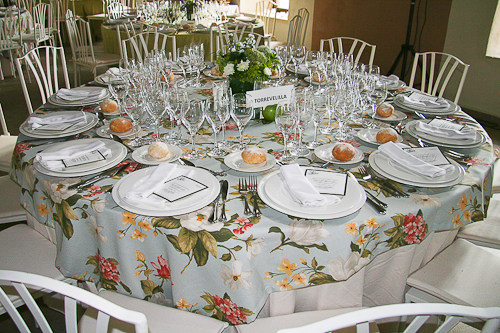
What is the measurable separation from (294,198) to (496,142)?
3566 millimetres

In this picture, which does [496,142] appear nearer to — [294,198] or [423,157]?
[423,157]

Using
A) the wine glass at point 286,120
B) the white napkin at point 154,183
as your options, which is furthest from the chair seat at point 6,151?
the wine glass at point 286,120

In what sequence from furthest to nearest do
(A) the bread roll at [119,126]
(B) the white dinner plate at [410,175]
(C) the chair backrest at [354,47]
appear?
(C) the chair backrest at [354,47], (A) the bread roll at [119,126], (B) the white dinner plate at [410,175]

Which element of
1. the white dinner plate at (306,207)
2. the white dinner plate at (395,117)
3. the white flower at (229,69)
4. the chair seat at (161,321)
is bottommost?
the chair seat at (161,321)

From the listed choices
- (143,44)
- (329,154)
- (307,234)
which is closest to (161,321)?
(307,234)

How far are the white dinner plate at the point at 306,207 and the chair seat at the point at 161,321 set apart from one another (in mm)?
385

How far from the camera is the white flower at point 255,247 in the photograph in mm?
999

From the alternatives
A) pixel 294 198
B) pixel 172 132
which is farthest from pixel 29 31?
pixel 294 198

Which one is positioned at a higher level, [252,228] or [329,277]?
[252,228]

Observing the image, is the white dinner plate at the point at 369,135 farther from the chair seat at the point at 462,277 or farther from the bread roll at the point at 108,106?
the bread roll at the point at 108,106

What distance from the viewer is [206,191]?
1133 millimetres

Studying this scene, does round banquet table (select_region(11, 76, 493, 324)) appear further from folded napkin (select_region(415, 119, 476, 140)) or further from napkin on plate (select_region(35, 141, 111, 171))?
folded napkin (select_region(415, 119, 476, 140))

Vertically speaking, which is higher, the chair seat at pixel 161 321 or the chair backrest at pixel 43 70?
the chair backrest at pixel 43 70

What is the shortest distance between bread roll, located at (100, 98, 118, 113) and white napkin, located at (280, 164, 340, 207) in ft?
3.47
